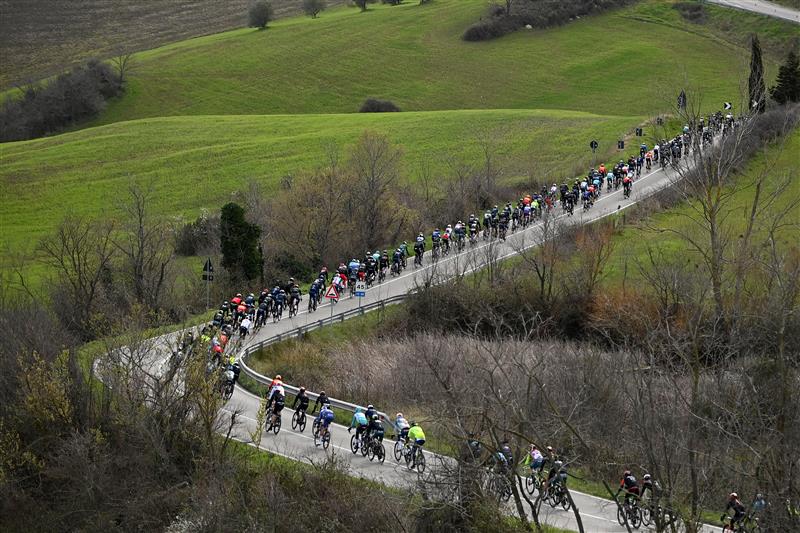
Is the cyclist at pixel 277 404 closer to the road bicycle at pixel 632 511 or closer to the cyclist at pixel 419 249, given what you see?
the road bicycle at pixel 632 511

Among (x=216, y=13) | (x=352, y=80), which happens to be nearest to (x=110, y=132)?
(x=352, y=80)

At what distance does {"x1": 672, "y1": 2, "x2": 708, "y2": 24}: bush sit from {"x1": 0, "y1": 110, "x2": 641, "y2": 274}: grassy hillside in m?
32.3

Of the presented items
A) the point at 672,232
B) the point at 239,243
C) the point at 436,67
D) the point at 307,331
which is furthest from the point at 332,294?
the point at 436,67

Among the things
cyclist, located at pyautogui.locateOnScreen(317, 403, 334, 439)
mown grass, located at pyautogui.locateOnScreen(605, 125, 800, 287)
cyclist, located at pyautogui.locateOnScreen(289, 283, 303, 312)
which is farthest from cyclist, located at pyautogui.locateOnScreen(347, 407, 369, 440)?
mown grass, located at pyautogui.locateOnScreen(605, 125, 800, 287)

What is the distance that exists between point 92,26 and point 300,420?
4009 inches

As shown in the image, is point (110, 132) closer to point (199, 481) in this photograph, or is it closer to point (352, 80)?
point (352, 80)

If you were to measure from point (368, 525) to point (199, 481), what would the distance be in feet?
19.4

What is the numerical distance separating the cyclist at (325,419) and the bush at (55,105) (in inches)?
2954

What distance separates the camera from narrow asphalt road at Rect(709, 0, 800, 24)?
4338 inches

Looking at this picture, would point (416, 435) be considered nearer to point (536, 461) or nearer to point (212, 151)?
point (536, 461)

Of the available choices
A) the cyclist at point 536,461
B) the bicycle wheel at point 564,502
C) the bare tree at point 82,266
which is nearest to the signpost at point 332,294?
the bare tree at point 82,266

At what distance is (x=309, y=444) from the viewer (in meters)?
33.3

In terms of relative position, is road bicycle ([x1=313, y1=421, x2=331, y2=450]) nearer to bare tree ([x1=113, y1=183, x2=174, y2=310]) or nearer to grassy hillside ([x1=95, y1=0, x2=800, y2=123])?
bare tree ([x1=113, y1=183, x2=174, y2=310])

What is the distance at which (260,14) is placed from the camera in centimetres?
12588
